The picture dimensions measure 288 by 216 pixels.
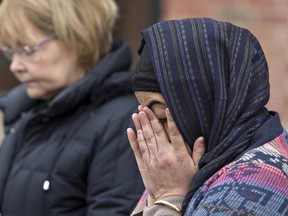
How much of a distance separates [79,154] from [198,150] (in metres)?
0.92

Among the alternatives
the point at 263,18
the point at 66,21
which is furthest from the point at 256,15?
the point at 66,21

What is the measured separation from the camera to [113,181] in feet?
10.7

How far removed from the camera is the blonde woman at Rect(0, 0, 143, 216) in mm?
3299

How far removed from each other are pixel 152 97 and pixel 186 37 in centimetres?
20

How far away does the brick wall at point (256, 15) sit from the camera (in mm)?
6086

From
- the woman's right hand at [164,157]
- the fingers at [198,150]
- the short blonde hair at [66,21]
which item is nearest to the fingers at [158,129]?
the woman's right hand at [164,157]

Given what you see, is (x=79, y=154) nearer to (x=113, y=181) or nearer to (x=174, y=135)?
(x=113, y=181)

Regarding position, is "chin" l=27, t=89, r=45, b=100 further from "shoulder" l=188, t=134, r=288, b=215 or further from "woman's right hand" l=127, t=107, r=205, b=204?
"shoulder" l=188, t=134, r=288, b=215

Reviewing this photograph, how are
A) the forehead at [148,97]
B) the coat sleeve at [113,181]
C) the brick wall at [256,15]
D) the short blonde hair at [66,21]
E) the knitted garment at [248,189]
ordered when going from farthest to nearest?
the brick wall at [256,15]
the short blonde hair at [66,21]
the coat sleeve at [113,181]
the forehead at [148,97]
the knitted garment at [248,189]

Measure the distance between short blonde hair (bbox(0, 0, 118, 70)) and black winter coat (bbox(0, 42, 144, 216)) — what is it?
10 centimetres

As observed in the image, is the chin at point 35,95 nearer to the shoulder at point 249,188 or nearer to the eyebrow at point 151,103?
the eyebrow at point 151,103

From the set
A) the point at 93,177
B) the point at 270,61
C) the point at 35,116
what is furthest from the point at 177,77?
the point at 270,61

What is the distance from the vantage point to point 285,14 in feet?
20.1

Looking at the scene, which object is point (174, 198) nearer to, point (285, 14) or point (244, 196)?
point (244, 196)
